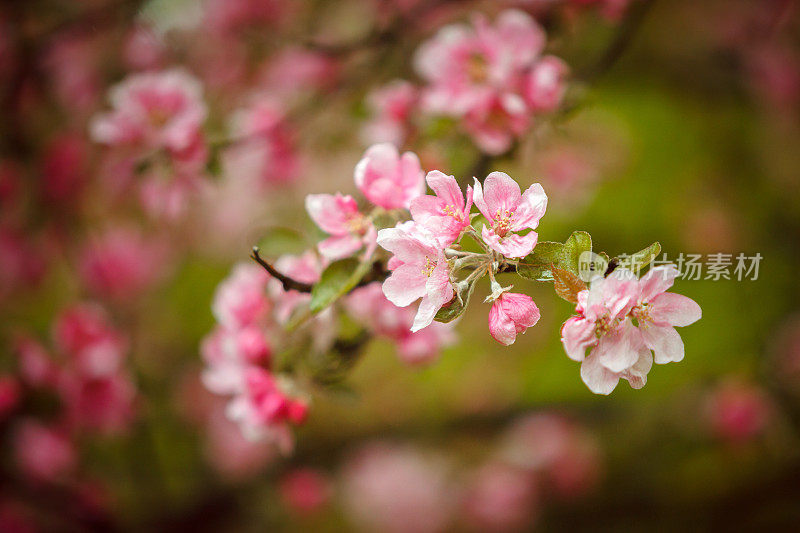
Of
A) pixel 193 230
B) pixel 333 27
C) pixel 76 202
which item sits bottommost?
pixel 76 202

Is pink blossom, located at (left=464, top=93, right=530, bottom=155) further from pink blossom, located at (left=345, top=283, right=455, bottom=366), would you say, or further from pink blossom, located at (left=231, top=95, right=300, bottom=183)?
pink blossom, located at (left=231, top=95, right=300, bottom=183)

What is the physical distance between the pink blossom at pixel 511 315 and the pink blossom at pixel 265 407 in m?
0.28

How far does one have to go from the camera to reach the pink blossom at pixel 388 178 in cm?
54

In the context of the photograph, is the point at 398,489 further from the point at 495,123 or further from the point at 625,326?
the point at 625,326

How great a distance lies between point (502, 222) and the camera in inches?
18.1

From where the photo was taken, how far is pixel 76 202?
61.1 inches

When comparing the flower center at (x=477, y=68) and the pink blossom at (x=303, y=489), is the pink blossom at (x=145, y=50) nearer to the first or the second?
the flower center at (x=477, y=68)

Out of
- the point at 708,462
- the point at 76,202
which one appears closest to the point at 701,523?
the point at 708,462

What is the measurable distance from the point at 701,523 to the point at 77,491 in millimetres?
1618

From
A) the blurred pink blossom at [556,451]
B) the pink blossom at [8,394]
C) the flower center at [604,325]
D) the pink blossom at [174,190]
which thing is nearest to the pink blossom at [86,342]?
the pink blossom at [8,394]

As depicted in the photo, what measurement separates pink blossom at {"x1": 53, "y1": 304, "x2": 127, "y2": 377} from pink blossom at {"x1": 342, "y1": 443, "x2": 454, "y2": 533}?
2.85ft

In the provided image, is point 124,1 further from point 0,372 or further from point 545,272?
point 545,272

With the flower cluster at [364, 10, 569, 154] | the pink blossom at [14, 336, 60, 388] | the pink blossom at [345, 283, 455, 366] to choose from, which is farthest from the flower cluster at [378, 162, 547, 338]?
the pink blossom at [14, 336, 60, 388]

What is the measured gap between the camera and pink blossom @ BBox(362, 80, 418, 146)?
94 centimetres
